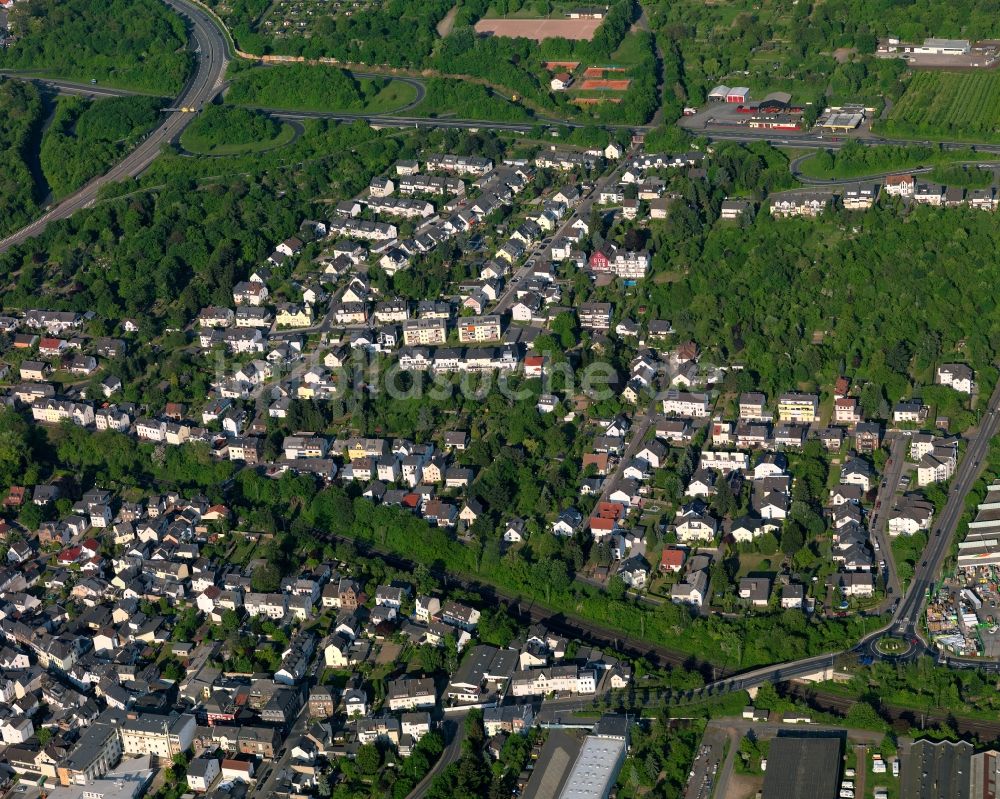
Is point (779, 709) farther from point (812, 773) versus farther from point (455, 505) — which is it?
point (455, 505)

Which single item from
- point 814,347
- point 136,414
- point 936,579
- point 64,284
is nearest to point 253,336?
point 136,414

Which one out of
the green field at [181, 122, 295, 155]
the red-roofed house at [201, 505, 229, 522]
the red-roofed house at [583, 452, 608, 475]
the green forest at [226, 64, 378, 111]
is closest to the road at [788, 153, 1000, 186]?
the red-roofed house at [583, 452, 608, 475]

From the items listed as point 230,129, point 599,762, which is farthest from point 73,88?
point 599,762

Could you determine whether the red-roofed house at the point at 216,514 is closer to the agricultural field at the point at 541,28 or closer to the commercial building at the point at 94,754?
the commercial building at the point at 94,754

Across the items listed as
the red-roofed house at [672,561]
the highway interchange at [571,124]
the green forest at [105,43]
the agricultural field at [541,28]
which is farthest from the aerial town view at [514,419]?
the agricultural field at [541,28]

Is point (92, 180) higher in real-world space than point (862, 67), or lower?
lower

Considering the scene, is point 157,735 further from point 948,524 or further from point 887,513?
point 948,524

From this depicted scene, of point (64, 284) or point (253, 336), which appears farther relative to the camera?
point (64, 284)

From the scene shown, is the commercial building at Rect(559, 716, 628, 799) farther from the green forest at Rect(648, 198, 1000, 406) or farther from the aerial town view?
the green forest at Rect(648, 198, 1000, 406)
